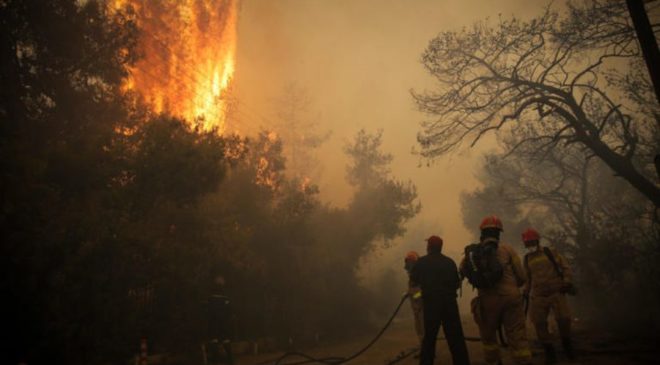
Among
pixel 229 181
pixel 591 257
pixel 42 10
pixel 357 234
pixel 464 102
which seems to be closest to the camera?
pixel 42 10

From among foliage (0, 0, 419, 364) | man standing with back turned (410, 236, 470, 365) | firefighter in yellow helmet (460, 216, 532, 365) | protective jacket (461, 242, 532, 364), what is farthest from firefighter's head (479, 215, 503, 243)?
foliage (0, 0, 419, 364)

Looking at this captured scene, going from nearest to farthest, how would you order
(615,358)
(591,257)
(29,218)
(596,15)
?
(615,358) < (29,218) < (596,15) < (591,257)

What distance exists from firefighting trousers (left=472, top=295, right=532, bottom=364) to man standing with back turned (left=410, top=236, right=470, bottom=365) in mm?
483

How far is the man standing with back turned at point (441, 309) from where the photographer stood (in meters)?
6.60

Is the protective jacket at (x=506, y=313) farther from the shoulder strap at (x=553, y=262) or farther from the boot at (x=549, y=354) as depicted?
the shoulder strap at (x=553, y=262)

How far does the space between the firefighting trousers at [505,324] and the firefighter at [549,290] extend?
1.76 m

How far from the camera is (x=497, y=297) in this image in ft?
20.0

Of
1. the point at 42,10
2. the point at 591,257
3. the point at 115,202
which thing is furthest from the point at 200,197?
the point at 591,257

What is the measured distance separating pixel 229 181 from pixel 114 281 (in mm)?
8570

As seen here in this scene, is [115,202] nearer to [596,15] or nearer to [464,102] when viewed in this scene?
[464,102]

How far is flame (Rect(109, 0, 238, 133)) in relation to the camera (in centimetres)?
3045

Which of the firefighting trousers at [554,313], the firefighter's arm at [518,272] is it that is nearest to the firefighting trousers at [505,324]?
the firefighter's arm at [518,272]

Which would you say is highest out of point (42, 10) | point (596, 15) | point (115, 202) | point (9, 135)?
point (42, 10)

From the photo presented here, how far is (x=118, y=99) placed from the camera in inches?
523
